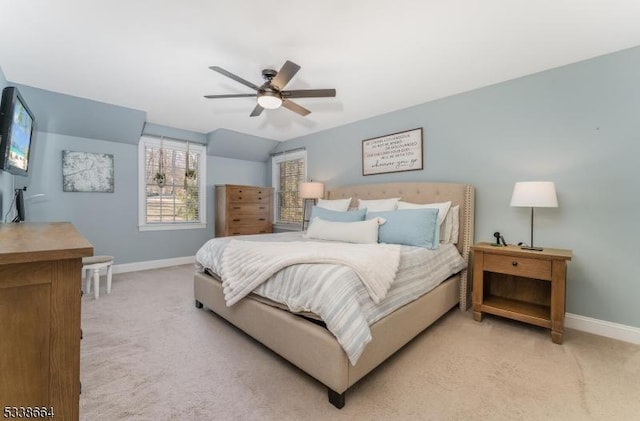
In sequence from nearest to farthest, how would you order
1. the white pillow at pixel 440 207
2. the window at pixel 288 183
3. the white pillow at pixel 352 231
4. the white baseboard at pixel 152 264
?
1. the white pillow at pixel 352 231
2. the white pillow at pixel 440 207
3. the white baseboard at pixel 152 264
4. the window at pixel 288 183

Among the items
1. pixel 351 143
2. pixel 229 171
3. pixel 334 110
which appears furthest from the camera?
pixel 229 171

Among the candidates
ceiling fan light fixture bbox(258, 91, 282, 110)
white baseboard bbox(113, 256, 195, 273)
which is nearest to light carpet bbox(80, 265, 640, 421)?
white baseboard bbox(113, 256, 195, 273)

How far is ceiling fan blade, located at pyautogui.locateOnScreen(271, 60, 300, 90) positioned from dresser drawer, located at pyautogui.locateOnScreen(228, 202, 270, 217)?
2985mm

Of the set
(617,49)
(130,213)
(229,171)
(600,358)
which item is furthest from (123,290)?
(617,49)

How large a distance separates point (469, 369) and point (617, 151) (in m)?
2.20

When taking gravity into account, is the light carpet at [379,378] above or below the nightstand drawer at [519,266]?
below

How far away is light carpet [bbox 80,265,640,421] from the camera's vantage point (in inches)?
56.6

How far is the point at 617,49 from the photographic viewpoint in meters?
2.21

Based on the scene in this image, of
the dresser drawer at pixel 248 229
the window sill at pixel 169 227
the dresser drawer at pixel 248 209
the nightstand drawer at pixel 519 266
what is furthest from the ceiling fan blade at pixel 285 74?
the window sill at pixel 169 227

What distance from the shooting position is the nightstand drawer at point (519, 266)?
7.27ft

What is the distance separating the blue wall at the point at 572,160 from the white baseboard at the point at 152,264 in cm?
449

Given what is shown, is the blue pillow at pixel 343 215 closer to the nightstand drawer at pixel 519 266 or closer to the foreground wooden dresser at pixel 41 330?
the nightstand drawer at pixel 519 266

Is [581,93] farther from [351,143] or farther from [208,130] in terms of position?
[208,130]

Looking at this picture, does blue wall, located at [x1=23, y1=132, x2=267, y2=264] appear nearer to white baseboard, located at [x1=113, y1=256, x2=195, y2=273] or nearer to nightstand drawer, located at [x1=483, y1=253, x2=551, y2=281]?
white baseboard, located at [x1=113, y1=256, x2=195, y2=273]
